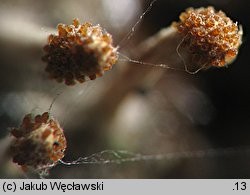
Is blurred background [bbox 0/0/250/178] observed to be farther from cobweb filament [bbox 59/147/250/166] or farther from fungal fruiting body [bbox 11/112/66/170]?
fungal fruiting body [bbox 11/112/66/170]

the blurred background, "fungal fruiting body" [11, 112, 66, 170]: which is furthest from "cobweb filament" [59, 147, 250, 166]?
"fungal fruiting body" [11, 112, 66, 170]

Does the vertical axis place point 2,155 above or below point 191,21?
below

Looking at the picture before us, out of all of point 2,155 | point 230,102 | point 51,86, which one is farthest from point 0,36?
point 230,102

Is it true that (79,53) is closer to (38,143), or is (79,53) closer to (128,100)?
(38,143)

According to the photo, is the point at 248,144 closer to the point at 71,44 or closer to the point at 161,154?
the point at 161,154

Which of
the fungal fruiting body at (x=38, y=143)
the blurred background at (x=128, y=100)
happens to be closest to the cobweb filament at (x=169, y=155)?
the blurred background at (x=128, y=100)

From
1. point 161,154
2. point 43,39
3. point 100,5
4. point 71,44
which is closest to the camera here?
point 71,44
